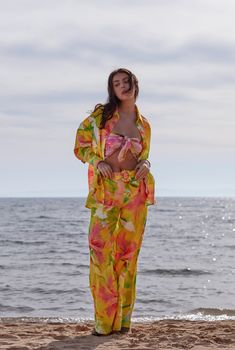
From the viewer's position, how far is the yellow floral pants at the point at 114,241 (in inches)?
202

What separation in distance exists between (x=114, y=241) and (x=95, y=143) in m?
0.71

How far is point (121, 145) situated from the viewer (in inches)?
203

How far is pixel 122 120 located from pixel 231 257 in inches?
512

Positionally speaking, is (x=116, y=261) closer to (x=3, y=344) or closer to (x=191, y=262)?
(x=3, y=344)

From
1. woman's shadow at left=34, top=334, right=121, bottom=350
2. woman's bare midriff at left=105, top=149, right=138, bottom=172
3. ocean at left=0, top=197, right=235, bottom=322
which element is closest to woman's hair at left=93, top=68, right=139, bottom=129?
A: woman's bare midriff at left=105, top=149, right=138, bottom=172

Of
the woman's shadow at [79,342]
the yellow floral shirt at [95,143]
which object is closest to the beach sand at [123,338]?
the woman's shadow at [79,342]

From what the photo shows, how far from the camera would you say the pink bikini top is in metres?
5.14

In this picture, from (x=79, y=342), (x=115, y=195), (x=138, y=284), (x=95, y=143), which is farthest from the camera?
(x=138, y=284)

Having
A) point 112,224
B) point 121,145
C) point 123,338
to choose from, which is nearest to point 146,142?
point 121,145

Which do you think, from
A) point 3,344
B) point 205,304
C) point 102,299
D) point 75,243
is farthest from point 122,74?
point 75,243

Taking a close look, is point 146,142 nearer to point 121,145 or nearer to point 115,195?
point 121,145

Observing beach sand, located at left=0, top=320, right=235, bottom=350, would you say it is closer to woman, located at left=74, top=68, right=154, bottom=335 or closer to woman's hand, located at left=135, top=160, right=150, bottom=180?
woman, located at left=74, top=68, right=154, bottom=335

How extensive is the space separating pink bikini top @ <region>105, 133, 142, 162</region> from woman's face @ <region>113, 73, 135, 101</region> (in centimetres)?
29

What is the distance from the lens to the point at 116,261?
521 cm
